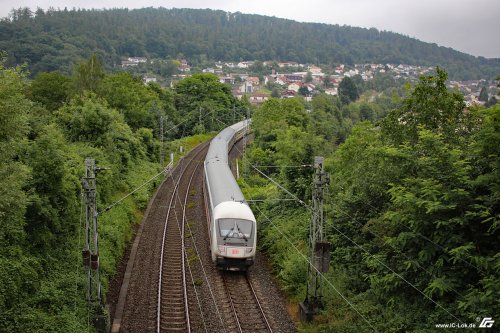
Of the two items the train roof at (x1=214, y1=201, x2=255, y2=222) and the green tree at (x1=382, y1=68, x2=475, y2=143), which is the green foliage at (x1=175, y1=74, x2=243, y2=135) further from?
the green tree at (x1=382, y1=68, x2=475, y2=143)

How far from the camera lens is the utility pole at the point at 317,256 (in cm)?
1534

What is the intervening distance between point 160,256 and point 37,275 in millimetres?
7503

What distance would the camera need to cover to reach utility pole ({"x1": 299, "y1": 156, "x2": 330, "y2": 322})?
15.3m

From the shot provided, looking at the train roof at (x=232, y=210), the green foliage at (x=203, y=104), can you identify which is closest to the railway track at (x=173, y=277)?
the train roof at (x=232, y=210)

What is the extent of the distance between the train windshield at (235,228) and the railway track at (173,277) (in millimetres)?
2681

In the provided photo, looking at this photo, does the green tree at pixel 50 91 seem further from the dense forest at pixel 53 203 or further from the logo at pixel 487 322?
the logo at pixel 487 322

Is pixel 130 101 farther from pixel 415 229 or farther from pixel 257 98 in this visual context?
pixel 257 98

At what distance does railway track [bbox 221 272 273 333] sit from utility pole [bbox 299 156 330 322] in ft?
5.11

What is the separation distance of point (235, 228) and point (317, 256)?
464 centimetres

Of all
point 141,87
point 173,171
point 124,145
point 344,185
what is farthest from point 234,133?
point 344,185

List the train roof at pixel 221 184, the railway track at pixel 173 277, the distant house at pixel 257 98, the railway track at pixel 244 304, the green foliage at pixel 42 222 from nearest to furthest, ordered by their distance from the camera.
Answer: the green foliage at pixel 42 222
the railway track at pixel 244 304
the railway track at pixel 173 277
the train roof at pixel 221 184
the distant house at pixel 257 98

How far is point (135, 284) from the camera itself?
62.7 ft

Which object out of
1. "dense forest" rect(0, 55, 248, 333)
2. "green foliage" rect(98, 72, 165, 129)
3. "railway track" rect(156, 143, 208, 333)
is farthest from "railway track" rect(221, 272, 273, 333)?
"green foliage" rect(98, 72, 165, 129)

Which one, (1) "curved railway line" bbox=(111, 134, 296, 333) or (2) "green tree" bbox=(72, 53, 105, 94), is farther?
(2) "green tree" bbox=(72, 53, 105, 94)
